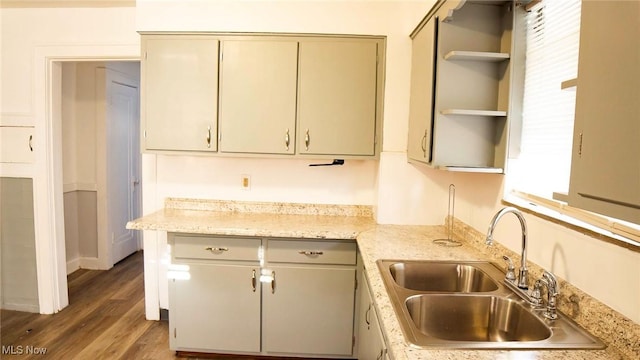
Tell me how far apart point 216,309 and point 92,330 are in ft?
3.84

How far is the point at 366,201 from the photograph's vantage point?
2.86 m

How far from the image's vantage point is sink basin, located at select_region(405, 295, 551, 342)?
1434mm

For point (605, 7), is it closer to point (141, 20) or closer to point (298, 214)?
point (298, 214)

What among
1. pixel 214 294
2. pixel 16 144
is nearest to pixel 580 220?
pixel 214 294

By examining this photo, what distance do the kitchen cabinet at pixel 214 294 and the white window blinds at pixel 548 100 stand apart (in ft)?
5.20

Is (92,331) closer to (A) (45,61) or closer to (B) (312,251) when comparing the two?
(B) (312,251)

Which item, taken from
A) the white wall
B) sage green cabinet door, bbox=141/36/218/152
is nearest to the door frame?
the white wall

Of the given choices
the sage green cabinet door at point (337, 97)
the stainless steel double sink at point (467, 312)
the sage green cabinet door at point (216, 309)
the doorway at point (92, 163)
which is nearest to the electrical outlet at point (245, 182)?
the sage green cabinet door at point (337, 97)

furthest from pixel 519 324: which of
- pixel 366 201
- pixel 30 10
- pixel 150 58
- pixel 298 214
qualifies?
pixel 30 10

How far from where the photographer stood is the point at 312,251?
2.37 metres

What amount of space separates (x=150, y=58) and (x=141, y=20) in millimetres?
355

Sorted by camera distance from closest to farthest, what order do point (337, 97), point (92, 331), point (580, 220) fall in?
point (580, 220), point (337, 97), point (92, 331)

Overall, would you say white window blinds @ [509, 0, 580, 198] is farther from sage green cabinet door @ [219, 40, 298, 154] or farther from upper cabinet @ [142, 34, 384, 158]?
sage green cabinet door @ [219, 40, 298, 154]

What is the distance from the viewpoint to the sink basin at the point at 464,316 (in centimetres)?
143
